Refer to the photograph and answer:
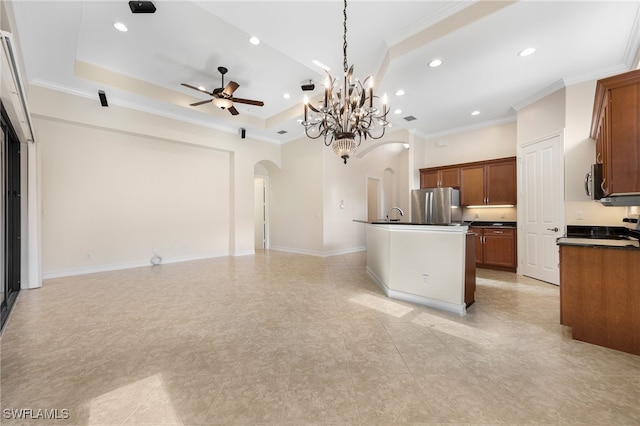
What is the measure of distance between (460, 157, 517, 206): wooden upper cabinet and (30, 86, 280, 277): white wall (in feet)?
18.8

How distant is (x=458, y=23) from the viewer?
2.87 meters

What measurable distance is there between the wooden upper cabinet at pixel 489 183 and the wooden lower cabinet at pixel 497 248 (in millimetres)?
673

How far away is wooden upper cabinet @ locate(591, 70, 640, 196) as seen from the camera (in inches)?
89.1

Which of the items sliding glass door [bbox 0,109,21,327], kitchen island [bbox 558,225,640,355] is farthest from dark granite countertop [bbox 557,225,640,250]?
sliding glass door [bbox 0,109,21,327]

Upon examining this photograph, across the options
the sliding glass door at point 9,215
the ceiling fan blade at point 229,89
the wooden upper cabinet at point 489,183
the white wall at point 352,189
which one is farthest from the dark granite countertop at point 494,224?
the sliding glass door at point 9,215

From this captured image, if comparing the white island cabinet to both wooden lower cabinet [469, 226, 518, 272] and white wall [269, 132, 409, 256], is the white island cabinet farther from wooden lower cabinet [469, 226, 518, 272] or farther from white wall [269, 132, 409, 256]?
white wall [269, 132, 409, 256]

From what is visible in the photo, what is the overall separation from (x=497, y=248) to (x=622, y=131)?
3.44 m

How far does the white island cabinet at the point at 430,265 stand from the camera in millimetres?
3016

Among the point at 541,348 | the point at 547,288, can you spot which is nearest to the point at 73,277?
the point at 541,348

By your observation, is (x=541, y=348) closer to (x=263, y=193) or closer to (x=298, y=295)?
(x=298, y=295)

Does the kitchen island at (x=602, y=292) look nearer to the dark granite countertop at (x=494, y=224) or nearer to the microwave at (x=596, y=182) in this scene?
the microwave at (x=596, y=182)

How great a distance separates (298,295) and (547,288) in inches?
158

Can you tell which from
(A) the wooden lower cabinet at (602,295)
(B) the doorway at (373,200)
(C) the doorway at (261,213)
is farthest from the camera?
(B) the doorway at (373,200)

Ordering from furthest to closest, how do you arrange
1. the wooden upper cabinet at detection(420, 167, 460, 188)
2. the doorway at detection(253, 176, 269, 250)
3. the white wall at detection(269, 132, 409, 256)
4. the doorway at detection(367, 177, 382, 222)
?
the doorway at detection(367, 177, 382, 222)
the doorway at detection(253, 176, 269, 250)
the white wall at detection(269, 132, 409, 256)
the wooden upper cabinet at detection(420, 167, 460, 188)
